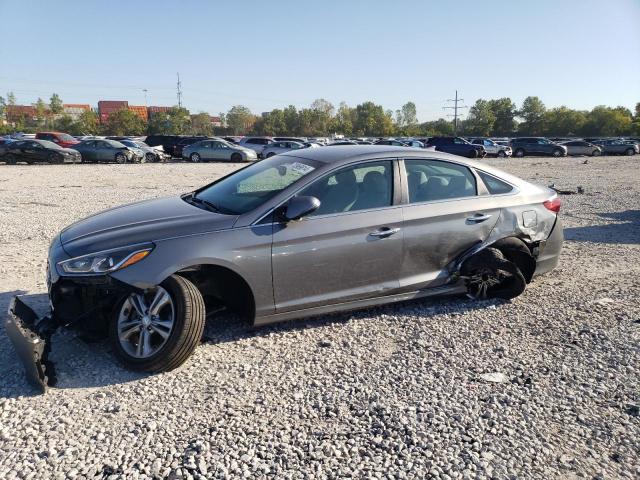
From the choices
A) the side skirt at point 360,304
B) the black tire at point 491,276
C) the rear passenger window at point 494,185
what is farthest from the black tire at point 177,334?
the rear passenger window at point 494,185

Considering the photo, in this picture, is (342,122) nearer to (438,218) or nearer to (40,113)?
(40,113)

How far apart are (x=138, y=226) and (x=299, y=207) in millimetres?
1259

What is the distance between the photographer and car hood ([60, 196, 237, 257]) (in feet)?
11.9

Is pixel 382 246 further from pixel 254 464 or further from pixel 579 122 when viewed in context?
pixel 579 122

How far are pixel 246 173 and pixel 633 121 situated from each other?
377ft

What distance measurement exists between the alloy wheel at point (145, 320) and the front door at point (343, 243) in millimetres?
845

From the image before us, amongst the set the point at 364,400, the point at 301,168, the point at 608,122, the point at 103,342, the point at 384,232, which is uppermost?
the point at 608,122

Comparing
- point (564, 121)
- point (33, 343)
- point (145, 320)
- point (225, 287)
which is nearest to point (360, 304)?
point (225, 287)

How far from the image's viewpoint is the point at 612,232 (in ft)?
28.1

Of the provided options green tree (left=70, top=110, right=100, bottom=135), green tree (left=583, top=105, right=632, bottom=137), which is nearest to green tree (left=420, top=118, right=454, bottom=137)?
green tree (left=583, top=105, right=632, bottom=137)

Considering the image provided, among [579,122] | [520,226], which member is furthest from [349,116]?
[520,226]

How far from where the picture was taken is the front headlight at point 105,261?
3.48 m

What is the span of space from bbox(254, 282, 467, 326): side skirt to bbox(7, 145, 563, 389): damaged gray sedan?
1cm

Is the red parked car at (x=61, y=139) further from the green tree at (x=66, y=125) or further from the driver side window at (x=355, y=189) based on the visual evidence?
the green tree at (x=66, y=125)
